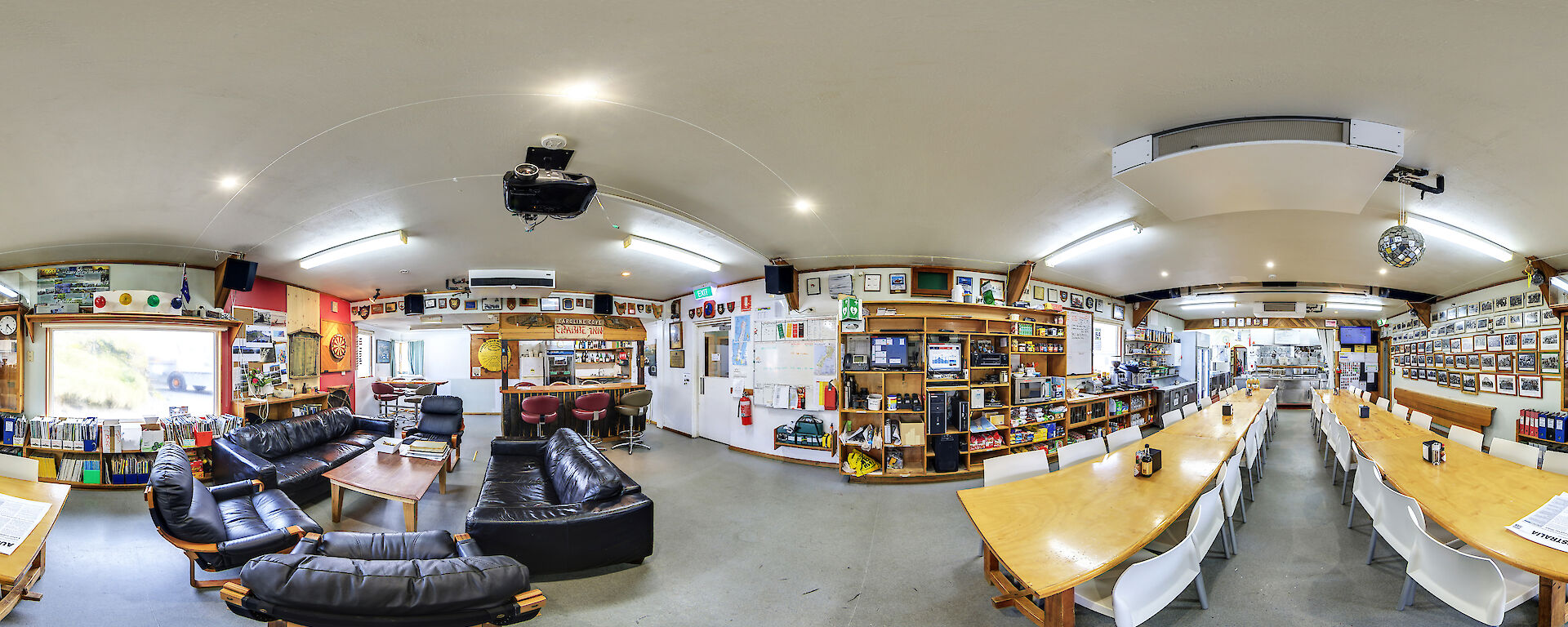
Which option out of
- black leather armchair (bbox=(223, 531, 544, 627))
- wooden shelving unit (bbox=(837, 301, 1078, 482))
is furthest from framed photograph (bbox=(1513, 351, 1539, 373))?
black leather armchair (bbox=(223, 531, 544, 627))

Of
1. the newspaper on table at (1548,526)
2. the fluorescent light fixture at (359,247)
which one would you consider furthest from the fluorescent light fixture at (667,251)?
the newspaper on table at (1548,526)

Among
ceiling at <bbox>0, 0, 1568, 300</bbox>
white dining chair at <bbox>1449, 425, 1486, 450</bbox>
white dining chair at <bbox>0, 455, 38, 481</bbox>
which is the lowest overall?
white dining chair at <bbox>1449, 425, 1486, 450</bbox>

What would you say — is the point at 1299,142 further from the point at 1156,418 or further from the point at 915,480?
the point at 1156,418

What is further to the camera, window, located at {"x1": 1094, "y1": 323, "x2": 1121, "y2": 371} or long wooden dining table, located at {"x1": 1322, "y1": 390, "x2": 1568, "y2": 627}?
window, located at {"x1": 1094, "y1": 323, "x2": 1121, "y2": 371}

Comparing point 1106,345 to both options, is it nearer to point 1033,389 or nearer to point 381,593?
point 1033,389

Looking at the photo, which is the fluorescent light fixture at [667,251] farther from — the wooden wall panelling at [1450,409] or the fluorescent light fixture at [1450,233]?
the wooden wall panelling at [1450,409]

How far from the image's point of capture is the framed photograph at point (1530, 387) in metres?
6.33

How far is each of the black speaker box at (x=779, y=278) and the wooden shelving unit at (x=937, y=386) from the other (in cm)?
87

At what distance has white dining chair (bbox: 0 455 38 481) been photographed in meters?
3.41

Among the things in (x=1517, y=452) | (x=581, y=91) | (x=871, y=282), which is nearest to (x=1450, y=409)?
(x=1517, y=452)

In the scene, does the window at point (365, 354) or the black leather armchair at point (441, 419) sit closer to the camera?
the black leather armchair at point (441, 419)

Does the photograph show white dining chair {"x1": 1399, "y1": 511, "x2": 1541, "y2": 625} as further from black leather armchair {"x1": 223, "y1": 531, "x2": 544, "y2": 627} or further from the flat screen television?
the flat screen television

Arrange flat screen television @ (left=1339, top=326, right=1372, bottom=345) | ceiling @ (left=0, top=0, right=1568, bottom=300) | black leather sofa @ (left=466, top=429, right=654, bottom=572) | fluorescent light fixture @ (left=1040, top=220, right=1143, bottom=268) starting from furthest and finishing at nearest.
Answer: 1. flat screen television @ (left=1339, top=326, right=1372, bottom=345)
2. fluorescent light fixture @ (left=1040, top=220, right=1143, bottom=268)
3. black leather sofa @ (left=466, top=429, right=654, bottom=572)
4. ceiling @ (left=0, top=0, right=1568, bottom=300)

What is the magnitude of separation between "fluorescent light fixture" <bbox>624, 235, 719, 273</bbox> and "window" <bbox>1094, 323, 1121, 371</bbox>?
6.72 metres
